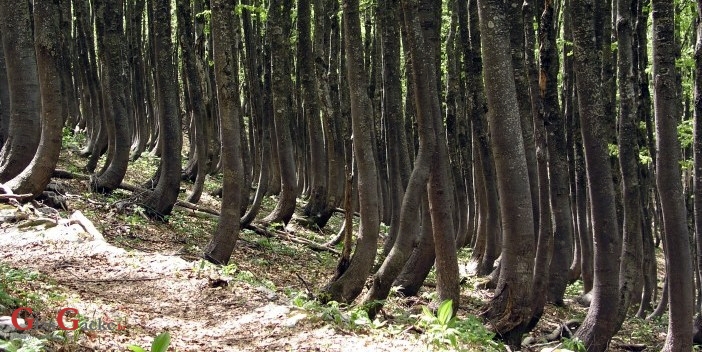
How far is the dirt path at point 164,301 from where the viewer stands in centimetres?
576

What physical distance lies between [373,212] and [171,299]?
2.71 m

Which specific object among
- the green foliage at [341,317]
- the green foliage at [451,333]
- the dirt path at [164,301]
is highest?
the green foliage at [451,333]

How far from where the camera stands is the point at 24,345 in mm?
4199

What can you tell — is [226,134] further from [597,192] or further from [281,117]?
[281,117]

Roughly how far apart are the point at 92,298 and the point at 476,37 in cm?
820

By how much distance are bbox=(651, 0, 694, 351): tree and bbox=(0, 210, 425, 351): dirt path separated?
12.6 ft

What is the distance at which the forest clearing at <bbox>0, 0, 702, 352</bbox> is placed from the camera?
21.0ft

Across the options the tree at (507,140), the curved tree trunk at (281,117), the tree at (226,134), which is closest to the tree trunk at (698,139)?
the tree at (507,140)

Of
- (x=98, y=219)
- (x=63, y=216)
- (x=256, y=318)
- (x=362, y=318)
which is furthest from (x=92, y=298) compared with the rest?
(x=98, y=219)

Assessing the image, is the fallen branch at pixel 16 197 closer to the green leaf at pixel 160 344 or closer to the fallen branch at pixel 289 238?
the fallen branch at pixel 289 238

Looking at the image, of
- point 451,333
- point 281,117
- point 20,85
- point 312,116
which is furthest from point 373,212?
point 312,116

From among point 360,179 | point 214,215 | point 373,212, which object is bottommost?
point 214,215

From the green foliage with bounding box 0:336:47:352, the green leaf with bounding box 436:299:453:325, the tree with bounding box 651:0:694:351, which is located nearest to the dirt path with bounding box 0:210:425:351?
the green leaf with bounding box 436:299:453:325

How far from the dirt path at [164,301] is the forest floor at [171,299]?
0.03 feet
